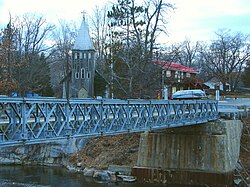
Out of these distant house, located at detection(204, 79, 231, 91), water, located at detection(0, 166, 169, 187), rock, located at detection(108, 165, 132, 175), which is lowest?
water, located at detection(0, 166, 169, 187)

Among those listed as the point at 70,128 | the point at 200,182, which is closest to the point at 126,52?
the point at 200,182

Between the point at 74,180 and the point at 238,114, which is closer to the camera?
the point at 74,180

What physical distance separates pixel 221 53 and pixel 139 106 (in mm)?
51984

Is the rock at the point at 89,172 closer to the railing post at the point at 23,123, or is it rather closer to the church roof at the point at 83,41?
the railing post at the point at 23,123

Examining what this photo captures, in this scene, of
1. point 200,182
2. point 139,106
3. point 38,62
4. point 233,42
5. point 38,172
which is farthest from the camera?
point 233,42

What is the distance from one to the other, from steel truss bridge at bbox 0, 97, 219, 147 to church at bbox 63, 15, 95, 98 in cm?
3053

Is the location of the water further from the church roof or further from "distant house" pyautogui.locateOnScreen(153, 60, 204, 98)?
"distant house" pyautogui.locateOnScreen(153, 60, 204, 98)

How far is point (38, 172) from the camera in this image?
31.8 meters

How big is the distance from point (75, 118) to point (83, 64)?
40.5m

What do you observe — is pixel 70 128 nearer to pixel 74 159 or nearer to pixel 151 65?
pixel 74 159

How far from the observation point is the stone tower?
2151 inches

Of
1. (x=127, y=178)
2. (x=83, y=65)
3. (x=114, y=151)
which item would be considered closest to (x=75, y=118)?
(x=127, y=178)

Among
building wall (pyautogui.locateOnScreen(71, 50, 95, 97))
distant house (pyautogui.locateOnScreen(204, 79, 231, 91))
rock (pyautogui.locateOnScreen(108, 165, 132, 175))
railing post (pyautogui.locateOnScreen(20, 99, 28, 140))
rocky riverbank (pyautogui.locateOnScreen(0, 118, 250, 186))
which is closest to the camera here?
railing post (pyautogui.locateOnScreen(20, 99, 28, 140))

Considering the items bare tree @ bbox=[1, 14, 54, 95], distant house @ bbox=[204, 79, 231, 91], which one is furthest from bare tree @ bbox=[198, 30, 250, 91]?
bare tree @ bbox=[1, 14, 54, 95]
